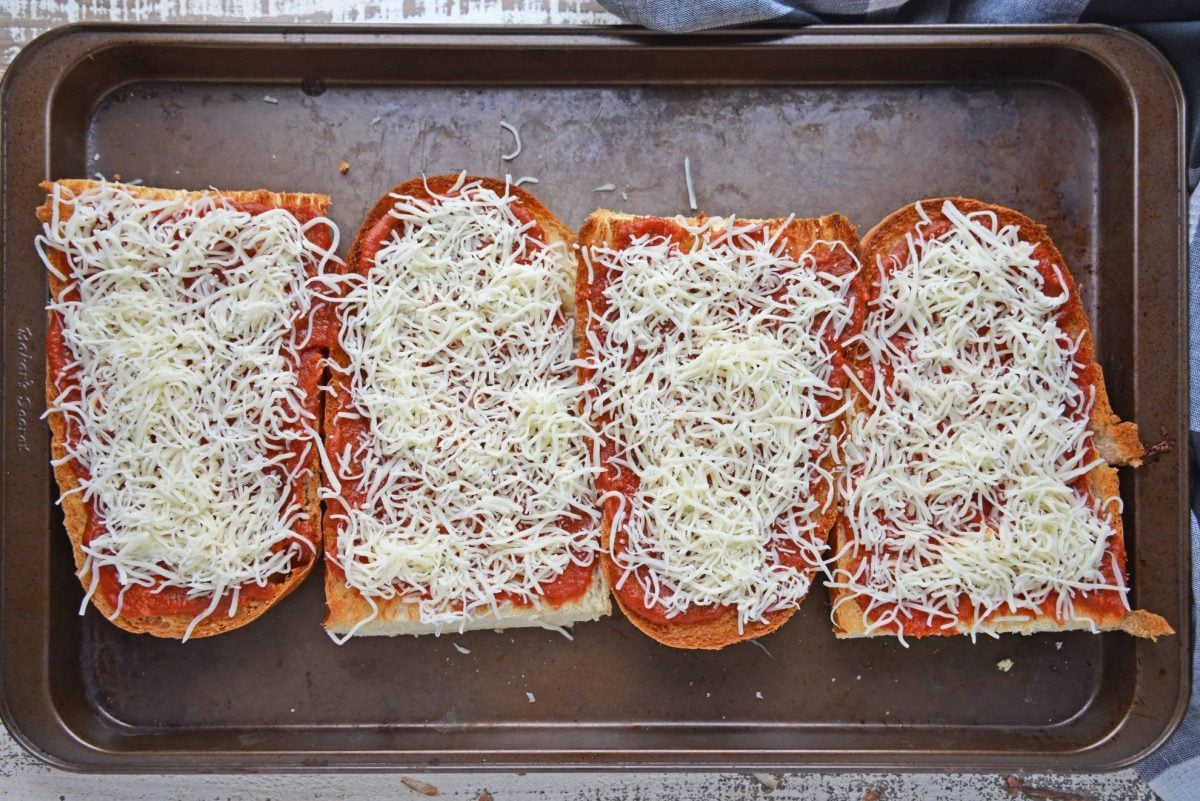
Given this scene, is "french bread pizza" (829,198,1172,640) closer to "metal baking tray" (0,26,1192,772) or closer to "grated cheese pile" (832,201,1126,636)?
"grated cheese pile" (832,201,1126,636)

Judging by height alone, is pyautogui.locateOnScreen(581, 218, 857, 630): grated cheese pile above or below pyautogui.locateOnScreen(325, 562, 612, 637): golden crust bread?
above

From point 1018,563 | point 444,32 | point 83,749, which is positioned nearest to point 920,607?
point 1018,563

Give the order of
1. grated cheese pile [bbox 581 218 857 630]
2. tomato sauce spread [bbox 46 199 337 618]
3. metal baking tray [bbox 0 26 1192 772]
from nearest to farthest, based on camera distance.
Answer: grated cheese pile [bbox 581 218 857 630] → tomato sauce spread [bbox 46 199 337 618] → metal baking tray [bbox 0 26 1192 772]

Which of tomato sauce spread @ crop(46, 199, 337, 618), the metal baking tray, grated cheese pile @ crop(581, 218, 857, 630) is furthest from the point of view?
the metal baking tray

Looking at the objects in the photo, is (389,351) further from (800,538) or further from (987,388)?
(987,388)

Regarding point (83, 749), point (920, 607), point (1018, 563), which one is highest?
point (1018, 563)

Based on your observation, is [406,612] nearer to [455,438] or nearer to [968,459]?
[455,438]

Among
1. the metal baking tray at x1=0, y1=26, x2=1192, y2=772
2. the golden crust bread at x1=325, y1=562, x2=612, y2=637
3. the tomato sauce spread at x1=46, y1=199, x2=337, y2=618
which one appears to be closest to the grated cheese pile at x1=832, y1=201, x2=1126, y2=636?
the metal baking tray at x1=0, y1=26, x2=1192, y2=772
